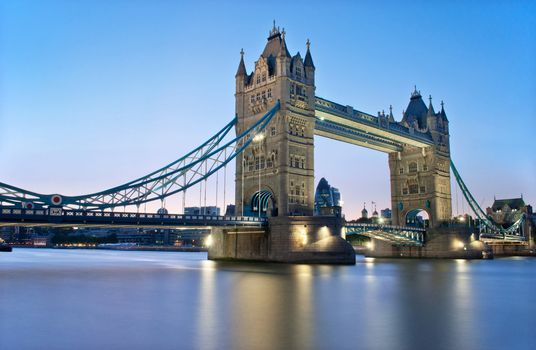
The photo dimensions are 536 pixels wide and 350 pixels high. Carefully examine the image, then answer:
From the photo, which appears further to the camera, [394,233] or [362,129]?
[394,233]

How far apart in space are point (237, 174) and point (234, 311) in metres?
49.5

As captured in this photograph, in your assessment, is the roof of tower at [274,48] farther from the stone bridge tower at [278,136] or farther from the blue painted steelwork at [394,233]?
the blue painted steelwork at [394,233]

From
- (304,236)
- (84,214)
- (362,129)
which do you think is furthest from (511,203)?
(84,214)

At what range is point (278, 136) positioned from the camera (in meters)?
62.2

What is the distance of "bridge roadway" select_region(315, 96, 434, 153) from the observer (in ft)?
227

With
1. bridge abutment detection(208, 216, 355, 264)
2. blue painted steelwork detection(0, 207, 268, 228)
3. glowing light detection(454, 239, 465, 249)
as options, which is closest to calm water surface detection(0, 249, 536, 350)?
blue painted steelwork detection(0, 207, 268, 228)

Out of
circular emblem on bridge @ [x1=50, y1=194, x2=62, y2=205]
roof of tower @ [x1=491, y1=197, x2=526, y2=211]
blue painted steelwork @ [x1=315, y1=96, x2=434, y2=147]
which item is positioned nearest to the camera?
circular emblem on bridge @ [x1=50, y1=194, x2=62, y2=205]

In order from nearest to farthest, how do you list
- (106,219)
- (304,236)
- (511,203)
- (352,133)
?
1. (106,219)
2. (304,236)
3. (352,133)
4. (511,203)

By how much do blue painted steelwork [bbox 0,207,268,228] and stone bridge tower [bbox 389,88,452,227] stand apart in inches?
1765

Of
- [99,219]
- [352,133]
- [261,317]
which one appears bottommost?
[261,317]

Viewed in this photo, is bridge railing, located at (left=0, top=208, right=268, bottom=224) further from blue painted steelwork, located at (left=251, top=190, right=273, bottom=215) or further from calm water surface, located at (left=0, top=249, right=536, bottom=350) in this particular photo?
calm water surface, located at (left=0, top=249, right=536, bottom=350)

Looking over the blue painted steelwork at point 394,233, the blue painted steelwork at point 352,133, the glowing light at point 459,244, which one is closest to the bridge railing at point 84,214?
the blue painted steelwork at point 352,133

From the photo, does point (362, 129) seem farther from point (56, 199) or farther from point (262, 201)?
point (56, 199)

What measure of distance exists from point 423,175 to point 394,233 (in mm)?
15736
